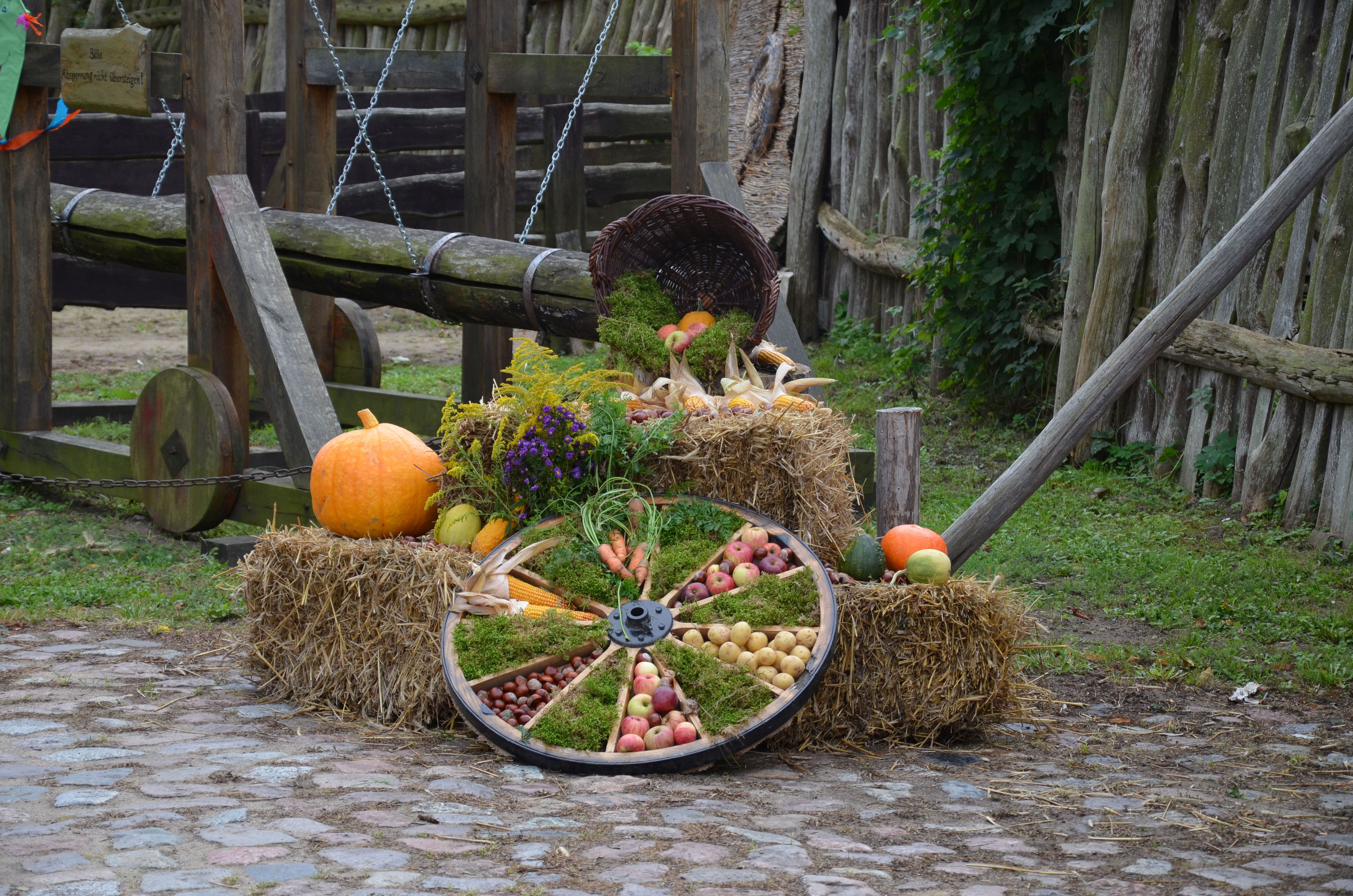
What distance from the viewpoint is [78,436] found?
735 cm

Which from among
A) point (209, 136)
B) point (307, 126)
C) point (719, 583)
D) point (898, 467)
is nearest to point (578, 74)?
point (209, 136)

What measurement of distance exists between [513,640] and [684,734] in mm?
590

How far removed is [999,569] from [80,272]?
723 cm

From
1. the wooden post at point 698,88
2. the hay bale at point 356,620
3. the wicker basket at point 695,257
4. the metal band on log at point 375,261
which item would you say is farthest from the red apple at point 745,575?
the wooden post at point 698,88

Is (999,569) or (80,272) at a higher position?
(80,272)

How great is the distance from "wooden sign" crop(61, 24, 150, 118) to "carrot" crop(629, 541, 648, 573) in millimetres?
3685

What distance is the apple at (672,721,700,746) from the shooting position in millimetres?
3512

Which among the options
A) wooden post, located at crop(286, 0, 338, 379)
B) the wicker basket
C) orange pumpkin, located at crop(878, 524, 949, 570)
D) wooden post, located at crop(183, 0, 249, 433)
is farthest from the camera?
wooden post, located at crop(286, 0, 338, 379)

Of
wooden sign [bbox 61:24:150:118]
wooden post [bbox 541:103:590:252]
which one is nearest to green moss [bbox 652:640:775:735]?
wooden sign [bbox 61:24:150:118]

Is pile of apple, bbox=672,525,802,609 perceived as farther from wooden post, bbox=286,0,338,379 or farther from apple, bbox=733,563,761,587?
wooden post, bbox=286,0,338,379

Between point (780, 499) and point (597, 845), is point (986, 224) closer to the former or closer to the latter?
point (780, 499)

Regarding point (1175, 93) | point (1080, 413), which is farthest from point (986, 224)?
point (1080, 413)

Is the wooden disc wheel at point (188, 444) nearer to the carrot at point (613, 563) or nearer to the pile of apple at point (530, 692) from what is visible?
the carrot at point (613, 563)

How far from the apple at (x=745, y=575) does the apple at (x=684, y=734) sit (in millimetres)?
545
